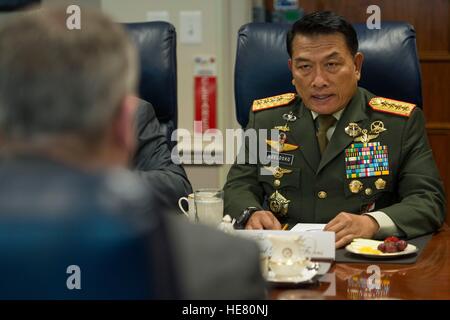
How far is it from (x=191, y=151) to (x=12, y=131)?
328 centimetres

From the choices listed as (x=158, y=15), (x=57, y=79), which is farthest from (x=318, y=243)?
(x=158, y=15)

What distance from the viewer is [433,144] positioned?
436 cm

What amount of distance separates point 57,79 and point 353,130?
183cm

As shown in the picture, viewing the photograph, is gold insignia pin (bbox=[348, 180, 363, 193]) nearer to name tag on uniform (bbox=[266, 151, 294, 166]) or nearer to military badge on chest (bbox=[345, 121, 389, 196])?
military badge on chest (bbox=[345, 121, 389, 196])

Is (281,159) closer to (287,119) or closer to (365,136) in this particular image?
(287,119)

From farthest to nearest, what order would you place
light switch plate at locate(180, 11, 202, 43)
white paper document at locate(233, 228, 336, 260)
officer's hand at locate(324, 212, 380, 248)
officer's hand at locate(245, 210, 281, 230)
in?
light switch plate at locate(180, 11, 202, 43) → officer's hand at locate(245, 210, 281, 230) → officer's hand at locate(324, 212, 380, 248) → white paper document at locate(233, 228, 336, 260)

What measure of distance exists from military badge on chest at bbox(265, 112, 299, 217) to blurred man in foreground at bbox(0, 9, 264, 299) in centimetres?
169

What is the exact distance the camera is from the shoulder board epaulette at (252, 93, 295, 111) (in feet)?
8.89

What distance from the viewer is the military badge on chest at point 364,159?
247 centimetres

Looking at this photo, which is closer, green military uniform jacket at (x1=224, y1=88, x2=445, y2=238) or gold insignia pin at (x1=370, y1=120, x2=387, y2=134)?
green military uniform jacket at (x1=224, y1=88, x2=445, y2=238)

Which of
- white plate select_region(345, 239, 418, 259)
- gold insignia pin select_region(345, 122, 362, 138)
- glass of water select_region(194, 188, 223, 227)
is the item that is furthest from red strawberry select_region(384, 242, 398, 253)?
gold insignia pin select_region(345, 122, 362, 138)

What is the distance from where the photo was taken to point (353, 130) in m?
2.52

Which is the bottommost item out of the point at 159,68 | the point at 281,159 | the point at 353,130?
the point at 281,159

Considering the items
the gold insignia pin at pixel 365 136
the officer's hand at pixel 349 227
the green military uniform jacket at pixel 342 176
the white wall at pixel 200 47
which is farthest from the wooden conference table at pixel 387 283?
the white wall at pixel 200 47
